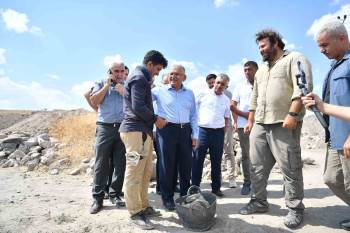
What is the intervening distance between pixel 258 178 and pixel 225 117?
70.8 inches

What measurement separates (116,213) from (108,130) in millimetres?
1249

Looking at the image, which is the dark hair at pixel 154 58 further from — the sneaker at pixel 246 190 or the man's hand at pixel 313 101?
the sneaker at pixel 246 190

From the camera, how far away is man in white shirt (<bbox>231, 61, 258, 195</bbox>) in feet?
19.5

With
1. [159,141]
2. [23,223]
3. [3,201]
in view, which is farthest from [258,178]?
[3,201]

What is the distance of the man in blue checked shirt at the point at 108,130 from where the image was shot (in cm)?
507

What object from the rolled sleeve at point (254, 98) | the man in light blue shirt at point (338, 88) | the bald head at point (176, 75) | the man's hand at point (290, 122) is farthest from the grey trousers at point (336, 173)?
the bald head at point (176, 75)

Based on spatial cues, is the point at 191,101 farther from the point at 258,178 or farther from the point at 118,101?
the point at 258,178

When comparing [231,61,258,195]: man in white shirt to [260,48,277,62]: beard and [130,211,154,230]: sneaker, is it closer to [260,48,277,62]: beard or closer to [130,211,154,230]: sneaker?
[260,48,277,62]: beard

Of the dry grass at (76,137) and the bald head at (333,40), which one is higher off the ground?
the bald head at (333,40)

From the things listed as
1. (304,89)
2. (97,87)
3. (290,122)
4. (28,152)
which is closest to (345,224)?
(290,122)

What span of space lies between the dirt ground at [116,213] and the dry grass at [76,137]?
358 centimetres

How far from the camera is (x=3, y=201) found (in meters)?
5.73

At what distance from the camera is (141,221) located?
169 inches

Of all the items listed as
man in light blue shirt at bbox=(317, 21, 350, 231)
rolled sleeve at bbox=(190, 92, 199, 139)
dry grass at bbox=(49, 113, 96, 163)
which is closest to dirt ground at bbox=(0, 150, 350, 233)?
man in light blue shirt at bbox=(317, 21, 350, 231)
